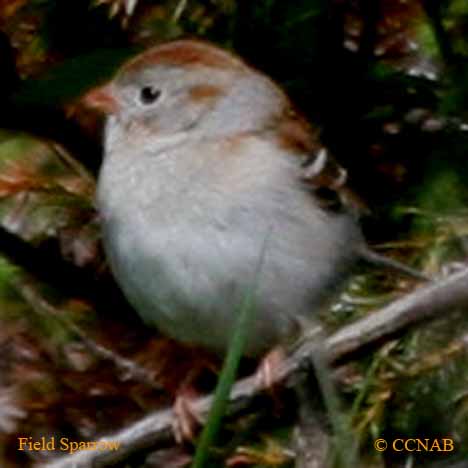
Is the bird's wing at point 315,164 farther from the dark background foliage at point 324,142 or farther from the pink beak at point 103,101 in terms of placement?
the pink beak at point 103,101

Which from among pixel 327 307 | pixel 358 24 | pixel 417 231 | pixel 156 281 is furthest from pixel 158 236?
pixel 358 24

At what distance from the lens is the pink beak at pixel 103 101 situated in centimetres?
374

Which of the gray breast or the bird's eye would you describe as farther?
the bird's eye

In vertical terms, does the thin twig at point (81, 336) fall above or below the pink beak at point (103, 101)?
below

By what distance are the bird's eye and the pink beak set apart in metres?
0.06

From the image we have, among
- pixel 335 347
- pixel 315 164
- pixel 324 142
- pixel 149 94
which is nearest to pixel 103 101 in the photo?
pixel 149 94

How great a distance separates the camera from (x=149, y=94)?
12.3ft

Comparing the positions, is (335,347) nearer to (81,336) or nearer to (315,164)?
(315,164)

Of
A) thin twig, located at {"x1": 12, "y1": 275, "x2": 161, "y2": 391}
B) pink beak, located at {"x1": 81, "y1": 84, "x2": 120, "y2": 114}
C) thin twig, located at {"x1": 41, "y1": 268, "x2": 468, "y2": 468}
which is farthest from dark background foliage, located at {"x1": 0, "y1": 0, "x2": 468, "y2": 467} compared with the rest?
thin twig, located at {"x1": 41, "y1": 268, "x2": 468, "y2": 468}

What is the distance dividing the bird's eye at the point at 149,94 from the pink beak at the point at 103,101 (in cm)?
6

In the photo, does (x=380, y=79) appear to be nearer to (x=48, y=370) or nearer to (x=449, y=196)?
(x=449, y=196)

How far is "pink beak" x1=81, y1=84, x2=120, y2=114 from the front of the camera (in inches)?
147

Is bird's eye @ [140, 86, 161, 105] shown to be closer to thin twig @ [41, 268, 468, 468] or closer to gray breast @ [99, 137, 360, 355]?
gray breast @ [99, 137, 360, 355]

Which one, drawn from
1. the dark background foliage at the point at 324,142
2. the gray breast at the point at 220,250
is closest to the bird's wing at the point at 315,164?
the gray breast at the point at 220,250
